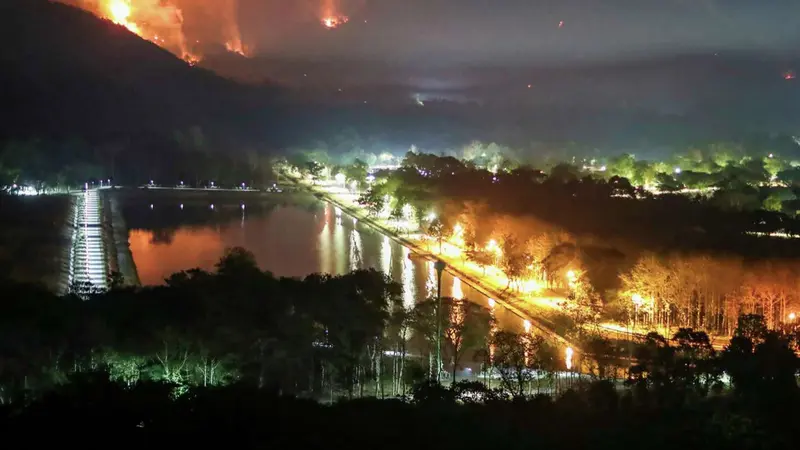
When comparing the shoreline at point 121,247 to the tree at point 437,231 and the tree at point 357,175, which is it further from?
the tree at point 357,175

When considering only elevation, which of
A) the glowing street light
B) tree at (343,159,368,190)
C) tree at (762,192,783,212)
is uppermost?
tree at (343,159,368,190)

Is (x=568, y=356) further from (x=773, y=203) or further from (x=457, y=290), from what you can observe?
(x=773, y=203)

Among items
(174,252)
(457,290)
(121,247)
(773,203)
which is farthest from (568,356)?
(773,203)

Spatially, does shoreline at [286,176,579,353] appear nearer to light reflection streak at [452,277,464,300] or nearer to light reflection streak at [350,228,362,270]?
light reflection streak at [452,277,464,300]

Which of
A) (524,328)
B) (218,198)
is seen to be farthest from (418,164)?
(524,328)

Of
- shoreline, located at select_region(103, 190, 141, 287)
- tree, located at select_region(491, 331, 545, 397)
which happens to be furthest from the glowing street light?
shoreline, located at select_region(103, 190, 141, 287)
